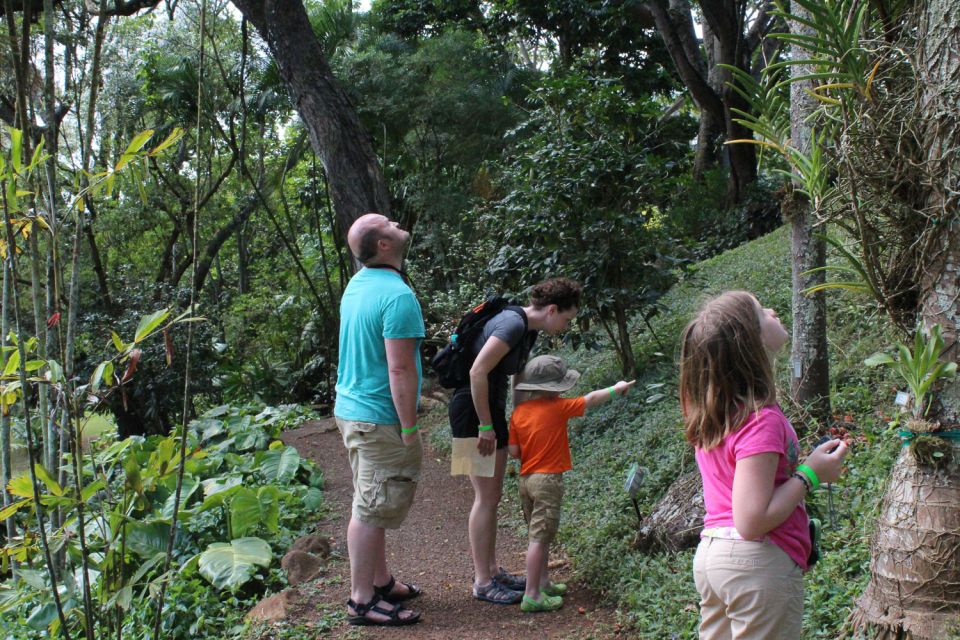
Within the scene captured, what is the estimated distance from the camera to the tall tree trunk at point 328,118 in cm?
726

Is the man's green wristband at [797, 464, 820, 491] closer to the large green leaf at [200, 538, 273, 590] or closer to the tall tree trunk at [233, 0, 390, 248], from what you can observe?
the large green leaf at [200, 538, 273, 590]

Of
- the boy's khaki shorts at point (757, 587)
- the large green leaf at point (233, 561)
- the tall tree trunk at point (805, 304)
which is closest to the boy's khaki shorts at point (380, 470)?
the large green leaf at point (233, 561)

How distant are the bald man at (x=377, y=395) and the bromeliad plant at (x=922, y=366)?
78.2 inches

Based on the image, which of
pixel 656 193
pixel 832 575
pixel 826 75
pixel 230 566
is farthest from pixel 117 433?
pixel 826 75

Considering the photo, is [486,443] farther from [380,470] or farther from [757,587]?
[757,587]

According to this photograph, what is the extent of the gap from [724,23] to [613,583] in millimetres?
10614

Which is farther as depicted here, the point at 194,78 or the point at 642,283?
the point at 194,78

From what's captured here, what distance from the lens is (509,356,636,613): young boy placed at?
152 inches

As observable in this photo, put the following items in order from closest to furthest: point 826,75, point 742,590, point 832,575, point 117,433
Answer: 1. point 742,590
2. point 826,75
3. point 832,575
4. point 117,433

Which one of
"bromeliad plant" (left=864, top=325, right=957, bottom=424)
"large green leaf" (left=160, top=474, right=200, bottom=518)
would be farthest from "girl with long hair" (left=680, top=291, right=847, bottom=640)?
"large green leaf" (left=160, top=474, right=200, bottom=518)

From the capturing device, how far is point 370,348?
12.3ft

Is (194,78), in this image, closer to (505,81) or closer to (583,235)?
(505,81)

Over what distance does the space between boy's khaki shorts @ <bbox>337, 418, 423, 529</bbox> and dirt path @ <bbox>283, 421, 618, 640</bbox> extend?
604mm

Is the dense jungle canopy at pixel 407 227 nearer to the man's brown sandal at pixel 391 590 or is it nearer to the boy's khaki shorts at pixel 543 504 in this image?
the boy's khaki shorts at pixel 543 504
